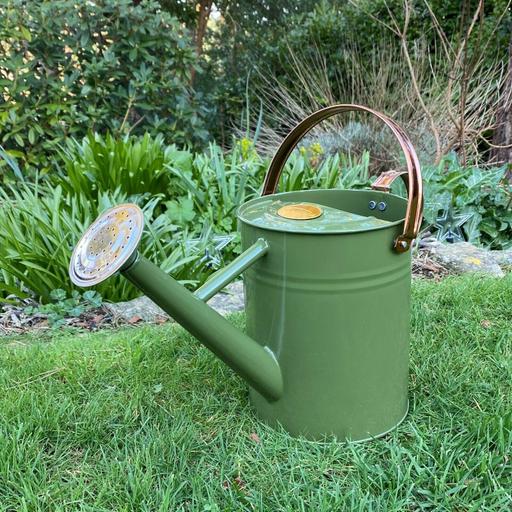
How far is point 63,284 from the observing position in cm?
260

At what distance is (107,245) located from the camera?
4.00 ft

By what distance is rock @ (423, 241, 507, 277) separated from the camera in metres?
2.85

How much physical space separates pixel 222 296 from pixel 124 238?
1555mm

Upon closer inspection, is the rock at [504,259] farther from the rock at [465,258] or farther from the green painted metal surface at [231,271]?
the green painted metal surface at [231,271]

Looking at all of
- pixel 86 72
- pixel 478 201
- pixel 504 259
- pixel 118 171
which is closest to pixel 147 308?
pixel 118 171

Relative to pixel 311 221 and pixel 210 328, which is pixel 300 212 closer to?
pixel 311 221

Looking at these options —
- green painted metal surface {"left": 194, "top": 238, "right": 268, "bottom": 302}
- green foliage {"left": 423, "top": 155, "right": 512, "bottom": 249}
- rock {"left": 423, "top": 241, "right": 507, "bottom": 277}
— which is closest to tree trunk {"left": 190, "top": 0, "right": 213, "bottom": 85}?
green foliage {"left": 423, "top": 155, "right": 512, "bottom": 249}

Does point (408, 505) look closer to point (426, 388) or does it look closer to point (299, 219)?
point (426, 388)

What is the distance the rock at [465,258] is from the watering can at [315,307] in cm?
142

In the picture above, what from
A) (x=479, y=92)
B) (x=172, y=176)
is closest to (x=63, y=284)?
(x=172, y=176)

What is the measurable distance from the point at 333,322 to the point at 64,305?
1512 millimetres

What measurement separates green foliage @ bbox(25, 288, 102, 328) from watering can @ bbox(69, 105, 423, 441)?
1162 mm

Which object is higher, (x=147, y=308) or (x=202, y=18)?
(x=202, y=18)

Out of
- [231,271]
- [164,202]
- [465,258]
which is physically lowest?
[465,258]
